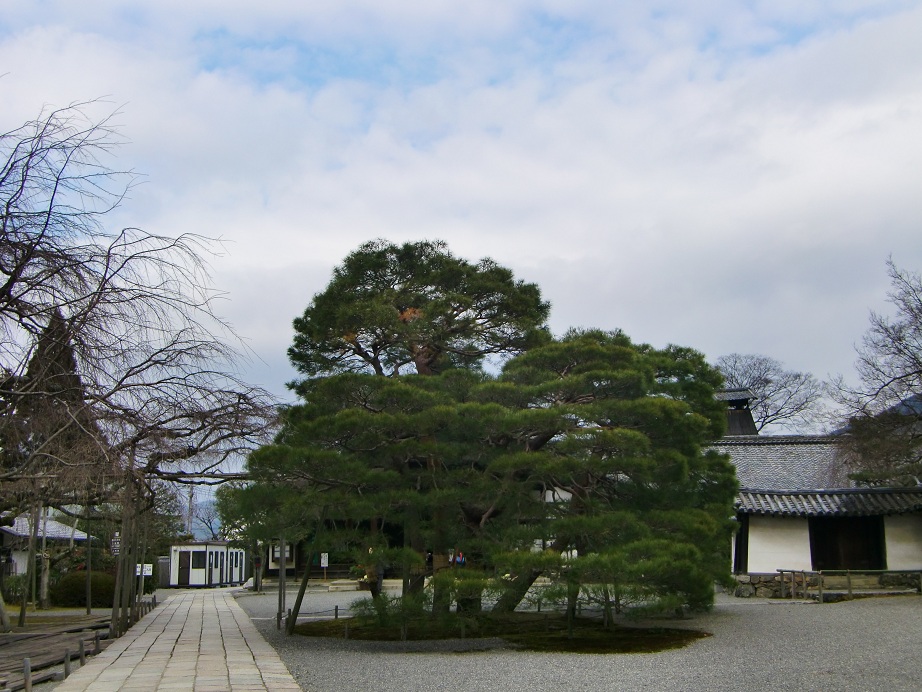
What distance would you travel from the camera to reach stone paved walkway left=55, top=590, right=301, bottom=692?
27.7 ft

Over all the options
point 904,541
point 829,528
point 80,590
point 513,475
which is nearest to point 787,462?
point 829,528

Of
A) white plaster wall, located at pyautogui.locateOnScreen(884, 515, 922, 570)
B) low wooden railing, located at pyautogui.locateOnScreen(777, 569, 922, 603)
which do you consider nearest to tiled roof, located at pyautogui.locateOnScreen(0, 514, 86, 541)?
low wooden railing, located at pyautogui.locateOnScreen(777, 569, 922, 603)

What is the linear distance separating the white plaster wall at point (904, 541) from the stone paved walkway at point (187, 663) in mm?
14828

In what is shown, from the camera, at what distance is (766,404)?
155 feet

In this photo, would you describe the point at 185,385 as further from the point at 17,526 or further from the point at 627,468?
the point at 17,526

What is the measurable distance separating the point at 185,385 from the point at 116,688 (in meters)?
3.55

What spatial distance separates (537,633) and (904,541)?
37.4 ft

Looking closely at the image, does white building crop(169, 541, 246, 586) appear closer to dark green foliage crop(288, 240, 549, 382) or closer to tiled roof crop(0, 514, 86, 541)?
tiled roof crop(0, 514, 86, 541)

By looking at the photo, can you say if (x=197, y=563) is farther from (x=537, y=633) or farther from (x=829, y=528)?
(x=537, y=633)

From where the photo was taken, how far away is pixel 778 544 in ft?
67.5

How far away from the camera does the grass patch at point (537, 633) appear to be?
1184 centimetres

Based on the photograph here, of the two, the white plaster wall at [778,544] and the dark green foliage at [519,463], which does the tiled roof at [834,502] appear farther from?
the dark green foliage at [519,463]

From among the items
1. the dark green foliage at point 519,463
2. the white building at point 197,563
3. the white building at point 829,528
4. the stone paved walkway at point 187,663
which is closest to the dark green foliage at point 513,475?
the dark green foliage at point 519,463

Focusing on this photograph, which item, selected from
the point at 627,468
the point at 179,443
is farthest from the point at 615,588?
the point at 179,443
